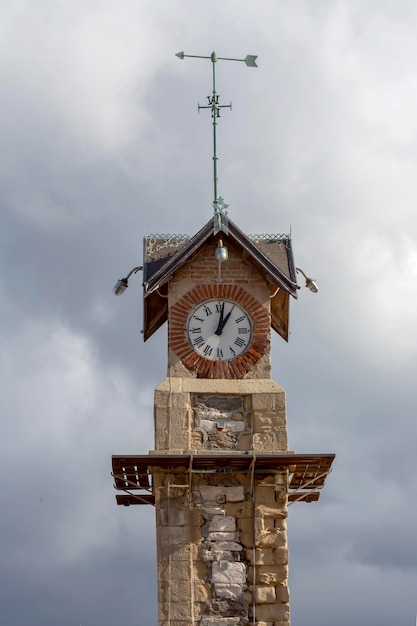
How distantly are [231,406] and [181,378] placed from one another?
46.4 inches

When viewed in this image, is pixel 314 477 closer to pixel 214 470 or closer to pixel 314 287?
pixel 214 470

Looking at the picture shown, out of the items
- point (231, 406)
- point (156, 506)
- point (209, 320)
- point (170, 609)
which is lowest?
point (170, 609)

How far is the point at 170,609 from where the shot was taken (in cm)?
2647

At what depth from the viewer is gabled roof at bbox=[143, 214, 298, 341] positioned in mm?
29219

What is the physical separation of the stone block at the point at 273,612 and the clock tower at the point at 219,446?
0.06ft

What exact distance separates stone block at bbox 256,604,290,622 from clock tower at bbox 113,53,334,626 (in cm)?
2

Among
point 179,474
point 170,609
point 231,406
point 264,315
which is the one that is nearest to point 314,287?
point 264,315

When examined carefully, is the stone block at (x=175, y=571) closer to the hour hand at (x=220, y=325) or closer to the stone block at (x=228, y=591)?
the stone block at (x=228, y=591)

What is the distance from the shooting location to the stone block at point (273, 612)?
1051 inches

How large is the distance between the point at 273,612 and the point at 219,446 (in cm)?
342

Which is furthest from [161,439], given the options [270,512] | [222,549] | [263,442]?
[270,512]

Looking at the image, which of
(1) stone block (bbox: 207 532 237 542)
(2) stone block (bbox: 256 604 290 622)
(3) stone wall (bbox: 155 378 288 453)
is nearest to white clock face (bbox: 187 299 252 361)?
(3) stone wall (bbox: 155 378 288 453)

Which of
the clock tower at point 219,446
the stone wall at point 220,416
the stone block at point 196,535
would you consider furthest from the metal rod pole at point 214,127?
the stone block at point 196,535

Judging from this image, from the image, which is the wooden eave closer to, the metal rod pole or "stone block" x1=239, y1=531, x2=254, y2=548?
"stone block" x1=239, y1=531, x2=254, y2=548
